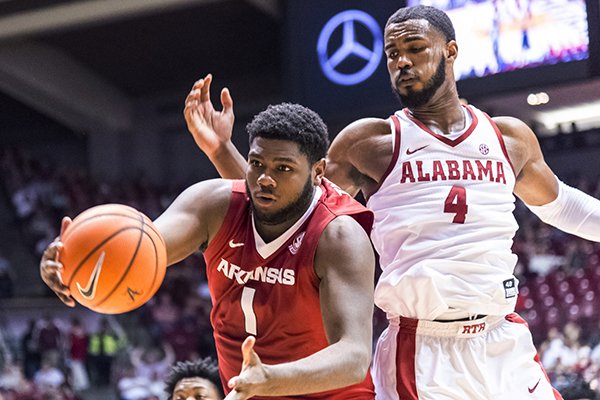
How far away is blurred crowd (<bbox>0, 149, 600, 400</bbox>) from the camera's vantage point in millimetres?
10070

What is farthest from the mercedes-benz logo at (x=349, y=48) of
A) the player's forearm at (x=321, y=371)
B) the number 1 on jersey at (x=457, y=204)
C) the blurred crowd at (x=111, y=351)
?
the player's forearm at (x=321, y=371)

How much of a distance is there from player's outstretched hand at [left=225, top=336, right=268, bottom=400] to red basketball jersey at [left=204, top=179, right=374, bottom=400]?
632 millimetres

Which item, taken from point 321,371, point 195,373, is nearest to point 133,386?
point 195,373

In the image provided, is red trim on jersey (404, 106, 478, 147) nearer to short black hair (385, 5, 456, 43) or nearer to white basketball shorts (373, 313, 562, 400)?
short black hair (385, 5, 456, 43)

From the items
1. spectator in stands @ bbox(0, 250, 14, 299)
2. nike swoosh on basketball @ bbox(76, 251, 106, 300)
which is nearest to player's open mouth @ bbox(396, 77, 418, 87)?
nike swoosh on basketball @ bbox(76, 251, 106, 300)

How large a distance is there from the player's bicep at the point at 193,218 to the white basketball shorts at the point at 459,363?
79cm

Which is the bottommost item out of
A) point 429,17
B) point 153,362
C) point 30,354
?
point 153,362

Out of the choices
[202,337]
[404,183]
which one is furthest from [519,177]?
[202,337]

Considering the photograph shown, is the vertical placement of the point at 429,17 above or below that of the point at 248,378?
above

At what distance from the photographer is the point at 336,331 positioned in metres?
2.82

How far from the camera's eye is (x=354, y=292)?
9.53 ft

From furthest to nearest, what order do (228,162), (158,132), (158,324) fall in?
(158,132) → (158,324) → (228,162)

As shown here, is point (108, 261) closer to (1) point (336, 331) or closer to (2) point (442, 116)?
(1) point (336, 331)

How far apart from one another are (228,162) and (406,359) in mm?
1059
